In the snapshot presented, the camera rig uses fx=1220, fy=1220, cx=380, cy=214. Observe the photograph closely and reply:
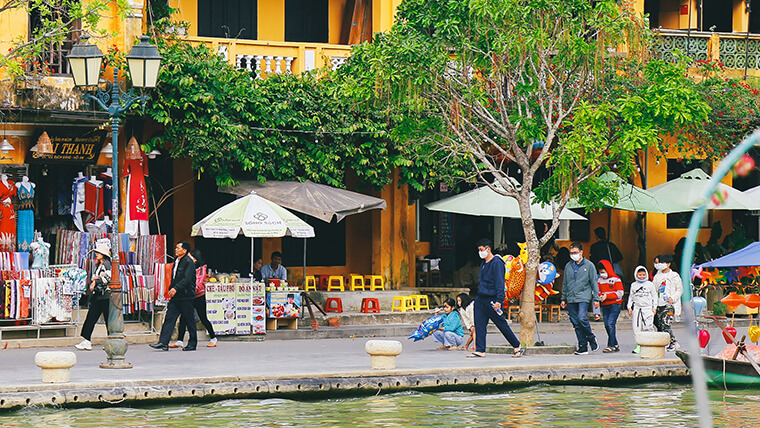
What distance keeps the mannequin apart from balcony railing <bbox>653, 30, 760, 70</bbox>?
1316 cm

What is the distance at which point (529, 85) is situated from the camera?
17.5 m

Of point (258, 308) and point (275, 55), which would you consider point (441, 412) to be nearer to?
point (258, 308)

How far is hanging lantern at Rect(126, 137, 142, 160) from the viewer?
66.3ft

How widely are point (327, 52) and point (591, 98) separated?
20.2ft

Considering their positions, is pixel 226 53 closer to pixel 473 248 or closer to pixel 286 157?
pixel 286 157

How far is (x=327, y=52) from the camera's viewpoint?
22.6m

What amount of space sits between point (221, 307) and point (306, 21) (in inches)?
307

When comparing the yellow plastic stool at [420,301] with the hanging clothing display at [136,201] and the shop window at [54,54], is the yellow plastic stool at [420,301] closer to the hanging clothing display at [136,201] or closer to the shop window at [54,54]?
the hanging clothing display at [136,201]

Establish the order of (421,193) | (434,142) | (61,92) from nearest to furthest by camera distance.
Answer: (434,142) < (61,92) < (421,193)

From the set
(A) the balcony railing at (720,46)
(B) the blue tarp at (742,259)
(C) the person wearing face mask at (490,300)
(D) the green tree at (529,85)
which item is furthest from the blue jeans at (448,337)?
(A) the balcony railing at (720,46)

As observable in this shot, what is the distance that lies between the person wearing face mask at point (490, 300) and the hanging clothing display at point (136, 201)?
6467 mm

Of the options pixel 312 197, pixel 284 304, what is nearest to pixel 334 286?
pixel 312 197

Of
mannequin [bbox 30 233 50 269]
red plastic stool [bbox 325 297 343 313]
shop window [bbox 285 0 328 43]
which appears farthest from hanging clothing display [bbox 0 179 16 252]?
shop window [bbox 285 0 328 43]

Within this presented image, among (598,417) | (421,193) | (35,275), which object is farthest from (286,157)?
(598,417)
